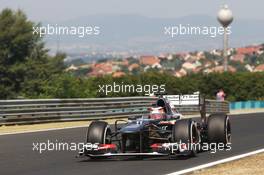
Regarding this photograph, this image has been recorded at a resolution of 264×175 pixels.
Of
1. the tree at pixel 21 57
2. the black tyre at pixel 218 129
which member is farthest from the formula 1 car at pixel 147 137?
the tree at pixel 21 57

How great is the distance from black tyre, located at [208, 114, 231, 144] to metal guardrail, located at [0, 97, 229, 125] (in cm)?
652

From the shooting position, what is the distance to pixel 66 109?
2672cm

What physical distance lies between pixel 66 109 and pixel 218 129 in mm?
12773

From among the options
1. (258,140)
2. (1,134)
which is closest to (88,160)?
(258,140)

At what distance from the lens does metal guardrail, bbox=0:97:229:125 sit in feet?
79.4

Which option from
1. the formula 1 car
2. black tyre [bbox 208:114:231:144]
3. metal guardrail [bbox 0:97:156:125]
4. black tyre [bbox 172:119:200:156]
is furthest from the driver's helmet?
metal guardrail [bbox 0:97:156:125]

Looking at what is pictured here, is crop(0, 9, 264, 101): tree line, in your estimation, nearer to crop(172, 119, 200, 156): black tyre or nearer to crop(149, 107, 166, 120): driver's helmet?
crop(149, 107, 166, 120): driver's helmet

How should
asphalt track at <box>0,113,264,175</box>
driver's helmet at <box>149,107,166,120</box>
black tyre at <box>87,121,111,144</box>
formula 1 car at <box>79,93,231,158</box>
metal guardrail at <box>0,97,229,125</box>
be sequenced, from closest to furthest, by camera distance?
asphalt track at <box>0,113,264,175</box>, formula 1 car at <box>79,93,231,158</box>, black tyre at <box>87,121,111,144</box>, driver's helmet at <box>149,107,166,120</box>, metal guardrail at <box>0,97,229,125</box>

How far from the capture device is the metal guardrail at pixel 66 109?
24203 millimetres

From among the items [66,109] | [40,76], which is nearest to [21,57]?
[40,76]

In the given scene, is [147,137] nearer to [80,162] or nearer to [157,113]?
[157,113]

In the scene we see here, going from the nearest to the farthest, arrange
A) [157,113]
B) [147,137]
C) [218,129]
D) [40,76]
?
1. [147,137]
2. [157,113]
3. [218,129]
4. [40,76]

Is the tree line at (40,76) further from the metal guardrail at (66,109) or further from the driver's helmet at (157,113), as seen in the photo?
the driver's helmet at (157,113)

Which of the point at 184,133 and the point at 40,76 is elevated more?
the point at 40,76
